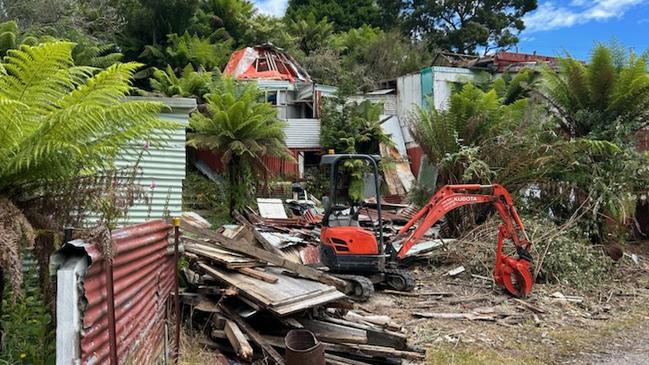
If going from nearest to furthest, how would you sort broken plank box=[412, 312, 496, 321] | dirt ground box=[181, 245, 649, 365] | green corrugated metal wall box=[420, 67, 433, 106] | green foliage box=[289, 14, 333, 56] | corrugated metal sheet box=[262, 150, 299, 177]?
1. dirt ground box=[181, 245, 649, 365]
2. broken plank box=[412, 312, 496, 321]
3. corrugated metal sheet box=[262, 150, 299, 177]
4. green corrugated metal wall box=[420, 67, 433, 106]
5. green foliage box=[289, 14, 333, 56]

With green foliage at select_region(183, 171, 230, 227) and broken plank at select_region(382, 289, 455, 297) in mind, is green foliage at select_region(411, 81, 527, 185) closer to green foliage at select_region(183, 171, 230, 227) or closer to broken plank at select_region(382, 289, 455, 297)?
broken plank at select_region(382, 289, 455, 297)

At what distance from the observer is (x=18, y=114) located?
2834mm

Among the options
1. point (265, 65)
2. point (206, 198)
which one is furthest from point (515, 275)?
point (265, 65)


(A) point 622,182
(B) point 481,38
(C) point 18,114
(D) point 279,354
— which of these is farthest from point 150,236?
(B) point 481,38

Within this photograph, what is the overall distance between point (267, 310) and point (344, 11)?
36.5 metres

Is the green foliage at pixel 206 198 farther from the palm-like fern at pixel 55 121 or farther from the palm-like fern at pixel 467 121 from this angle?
the palm-like fern at pixel 55 121

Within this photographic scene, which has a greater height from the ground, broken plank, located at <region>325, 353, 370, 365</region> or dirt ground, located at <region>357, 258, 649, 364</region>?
broken plank, located at <region>325, 353, 370, 365</region>

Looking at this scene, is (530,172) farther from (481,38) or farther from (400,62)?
(481,38)

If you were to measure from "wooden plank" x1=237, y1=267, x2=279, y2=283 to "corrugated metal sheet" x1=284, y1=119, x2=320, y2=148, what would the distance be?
13.2m

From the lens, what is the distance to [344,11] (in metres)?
38.7

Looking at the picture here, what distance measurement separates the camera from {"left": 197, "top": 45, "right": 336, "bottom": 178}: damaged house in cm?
1790

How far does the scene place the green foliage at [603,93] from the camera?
9742 mm

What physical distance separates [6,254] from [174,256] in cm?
197

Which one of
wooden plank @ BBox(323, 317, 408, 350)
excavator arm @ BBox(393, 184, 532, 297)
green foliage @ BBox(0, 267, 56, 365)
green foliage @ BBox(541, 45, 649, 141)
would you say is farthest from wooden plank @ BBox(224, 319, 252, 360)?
green foliage @ BBox(541, 45, 649, 141)
